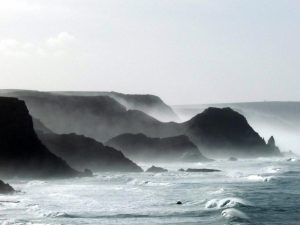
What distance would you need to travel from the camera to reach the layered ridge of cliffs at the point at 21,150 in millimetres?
96500

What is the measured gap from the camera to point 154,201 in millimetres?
68562

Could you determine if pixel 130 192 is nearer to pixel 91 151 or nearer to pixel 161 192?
pixel 161 192

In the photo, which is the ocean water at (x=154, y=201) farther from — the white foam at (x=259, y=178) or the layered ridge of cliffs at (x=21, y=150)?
the layered ridge of cliffs at (x=21, y=150)

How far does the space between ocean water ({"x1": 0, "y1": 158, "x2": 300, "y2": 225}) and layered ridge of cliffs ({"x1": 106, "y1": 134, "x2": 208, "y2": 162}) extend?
2207 inches

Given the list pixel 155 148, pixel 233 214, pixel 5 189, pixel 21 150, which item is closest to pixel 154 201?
pixel 233 214

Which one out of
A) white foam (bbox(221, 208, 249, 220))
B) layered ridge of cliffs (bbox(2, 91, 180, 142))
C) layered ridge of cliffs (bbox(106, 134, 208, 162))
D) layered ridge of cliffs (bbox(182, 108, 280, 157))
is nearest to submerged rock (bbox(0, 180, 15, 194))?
white foam (bbox(221, 208, 249, 220))

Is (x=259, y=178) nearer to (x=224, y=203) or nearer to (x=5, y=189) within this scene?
(x=224, y=203)

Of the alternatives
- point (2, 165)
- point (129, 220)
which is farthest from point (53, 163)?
point (129, 220)

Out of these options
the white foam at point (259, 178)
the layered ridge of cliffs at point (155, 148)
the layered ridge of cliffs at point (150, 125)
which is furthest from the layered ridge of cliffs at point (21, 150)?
the layered ridge of cliffs at point (150, 125)

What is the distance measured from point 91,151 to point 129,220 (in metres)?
67.1

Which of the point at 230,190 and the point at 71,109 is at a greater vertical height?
the point at 71,109

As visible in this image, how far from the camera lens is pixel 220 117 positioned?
612 ft

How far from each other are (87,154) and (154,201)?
175ft

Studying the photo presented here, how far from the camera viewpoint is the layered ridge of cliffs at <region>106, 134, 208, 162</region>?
157375 mm
